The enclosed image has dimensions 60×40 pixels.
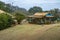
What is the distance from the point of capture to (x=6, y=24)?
3734 centimetres

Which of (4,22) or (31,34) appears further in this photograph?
(4,22)

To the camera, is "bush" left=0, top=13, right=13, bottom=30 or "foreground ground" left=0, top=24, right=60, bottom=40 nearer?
"foreground ground" left=0, top=24, right=60, bottom=40

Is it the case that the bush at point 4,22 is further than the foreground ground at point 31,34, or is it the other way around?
the bush at point 4,22

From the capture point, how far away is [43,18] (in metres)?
49.0

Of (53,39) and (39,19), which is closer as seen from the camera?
(53,39)

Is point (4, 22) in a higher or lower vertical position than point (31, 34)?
higher

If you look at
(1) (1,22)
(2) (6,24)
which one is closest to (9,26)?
(2) (6,24)

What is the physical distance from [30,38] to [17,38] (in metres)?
1.69

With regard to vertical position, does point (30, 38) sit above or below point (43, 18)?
above

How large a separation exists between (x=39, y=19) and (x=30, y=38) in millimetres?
23196

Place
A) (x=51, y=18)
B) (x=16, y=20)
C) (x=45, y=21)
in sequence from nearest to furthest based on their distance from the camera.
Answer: (x=16, y=20)
(x=45, y=21)
(x=51, y=18)

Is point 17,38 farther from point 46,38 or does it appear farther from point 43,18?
point 43,18

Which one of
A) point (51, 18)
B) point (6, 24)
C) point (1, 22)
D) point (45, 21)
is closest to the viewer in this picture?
point (1, 22)

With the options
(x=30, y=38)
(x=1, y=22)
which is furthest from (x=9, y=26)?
(x=30, y=38)
